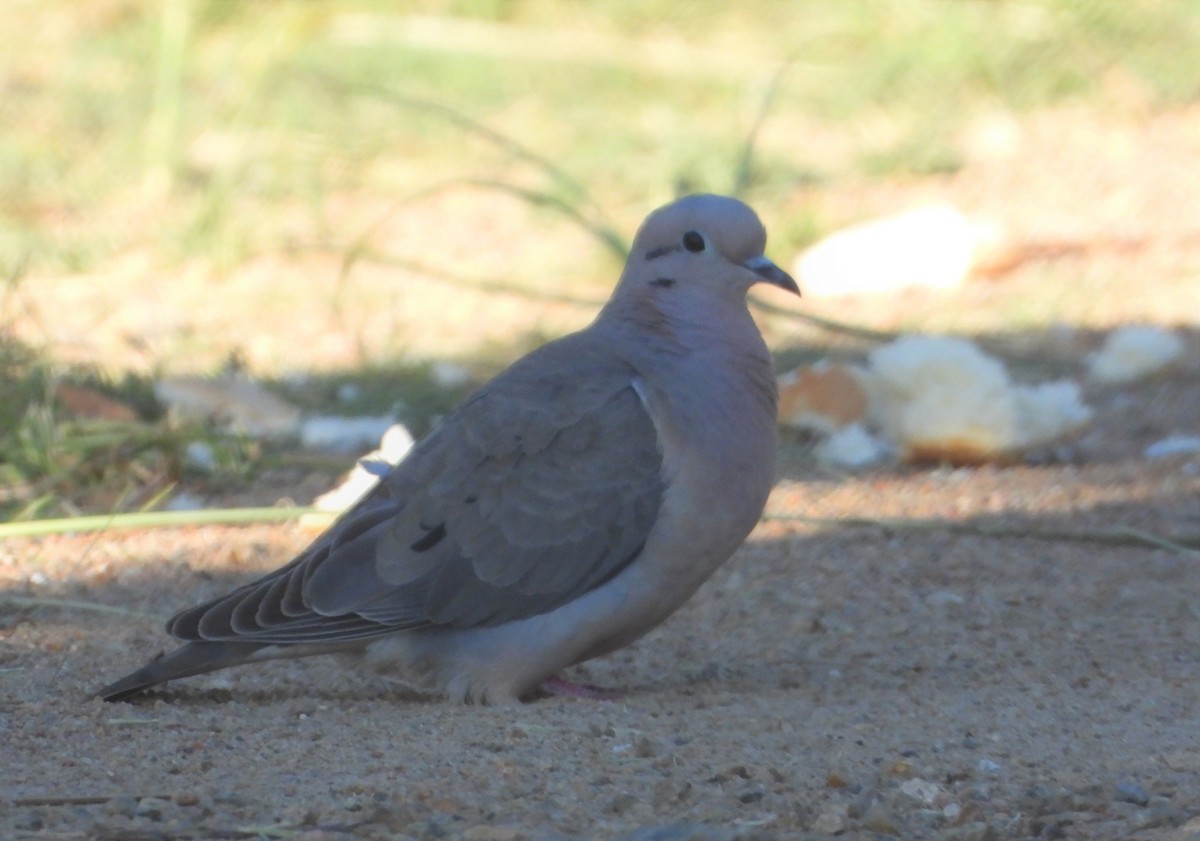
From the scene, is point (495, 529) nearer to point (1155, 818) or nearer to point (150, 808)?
point (150, 808)

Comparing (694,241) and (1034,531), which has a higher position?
(694,241)

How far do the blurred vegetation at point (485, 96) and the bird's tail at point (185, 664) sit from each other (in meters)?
3.50

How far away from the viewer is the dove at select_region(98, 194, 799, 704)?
10.1ft

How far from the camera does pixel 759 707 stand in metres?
3.01

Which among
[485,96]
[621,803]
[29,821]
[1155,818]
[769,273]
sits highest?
[485,96]

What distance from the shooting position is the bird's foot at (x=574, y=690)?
10.6 ft

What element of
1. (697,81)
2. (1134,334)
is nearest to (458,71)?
(697,81)

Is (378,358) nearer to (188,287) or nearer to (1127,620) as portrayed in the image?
(188,287)

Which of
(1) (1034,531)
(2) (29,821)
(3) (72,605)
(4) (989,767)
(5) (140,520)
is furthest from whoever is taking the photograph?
(1) (1034,531)

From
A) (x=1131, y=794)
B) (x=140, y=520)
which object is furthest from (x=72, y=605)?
(x=1131, y=794)

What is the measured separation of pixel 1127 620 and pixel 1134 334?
2.02 m

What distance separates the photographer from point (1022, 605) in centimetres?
373

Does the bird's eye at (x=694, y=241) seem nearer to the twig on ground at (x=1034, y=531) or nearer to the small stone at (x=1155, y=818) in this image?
the twig on ground at (x=1034, y=531)

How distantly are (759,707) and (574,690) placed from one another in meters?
0.39
